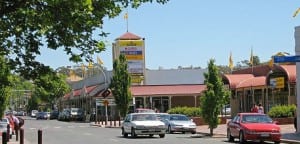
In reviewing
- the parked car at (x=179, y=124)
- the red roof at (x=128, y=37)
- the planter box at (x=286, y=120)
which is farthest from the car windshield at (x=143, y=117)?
the red roof at (x=128, y=37)

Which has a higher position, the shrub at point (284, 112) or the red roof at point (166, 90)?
the red roof at point (166, 90)

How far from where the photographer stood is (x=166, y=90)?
75.9m

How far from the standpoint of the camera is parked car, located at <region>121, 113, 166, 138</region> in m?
33.9

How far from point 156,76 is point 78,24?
70307 millimetres

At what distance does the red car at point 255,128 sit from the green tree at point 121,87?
102 ft

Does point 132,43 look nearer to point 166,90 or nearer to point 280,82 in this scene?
point 166,90

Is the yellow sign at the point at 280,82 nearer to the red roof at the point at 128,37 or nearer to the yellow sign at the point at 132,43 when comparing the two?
the yellow sign at the point at 132,43

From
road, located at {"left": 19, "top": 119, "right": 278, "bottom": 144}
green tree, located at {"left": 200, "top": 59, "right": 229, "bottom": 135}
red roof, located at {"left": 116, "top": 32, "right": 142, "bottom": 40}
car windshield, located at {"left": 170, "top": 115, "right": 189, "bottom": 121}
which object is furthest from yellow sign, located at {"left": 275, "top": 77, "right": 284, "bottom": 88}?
red roof, located at {"left": 116, "top": 32, "right": 142, "bottom": 40}

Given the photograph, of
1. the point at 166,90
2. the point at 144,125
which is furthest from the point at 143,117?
the point at 166,90

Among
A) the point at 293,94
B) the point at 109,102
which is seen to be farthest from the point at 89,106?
the point at 293,94

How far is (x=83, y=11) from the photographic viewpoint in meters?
11.6

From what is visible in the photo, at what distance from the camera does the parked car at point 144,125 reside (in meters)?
33.9

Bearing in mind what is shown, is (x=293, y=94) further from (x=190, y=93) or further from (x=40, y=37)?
(x=40, y=37)

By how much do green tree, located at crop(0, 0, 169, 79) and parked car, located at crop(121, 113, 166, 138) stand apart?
2128 cm
